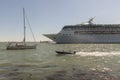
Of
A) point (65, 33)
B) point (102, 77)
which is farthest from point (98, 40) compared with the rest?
point (102, 77)

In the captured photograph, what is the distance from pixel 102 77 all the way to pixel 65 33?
97.8 meters

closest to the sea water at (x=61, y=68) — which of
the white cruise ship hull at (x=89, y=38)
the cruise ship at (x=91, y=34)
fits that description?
the white cruise ship hull at (x=89, y=38)

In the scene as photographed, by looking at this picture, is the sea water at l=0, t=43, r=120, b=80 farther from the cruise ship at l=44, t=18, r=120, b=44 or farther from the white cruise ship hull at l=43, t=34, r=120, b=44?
the cruise ship at l=44, t=18, r=120, b=44

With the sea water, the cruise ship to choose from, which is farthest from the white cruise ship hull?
the sea water

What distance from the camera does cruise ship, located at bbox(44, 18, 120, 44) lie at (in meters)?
117

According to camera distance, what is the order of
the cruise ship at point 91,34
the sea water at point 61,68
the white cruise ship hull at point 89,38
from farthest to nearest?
the cruise ship at point 91,34, the white cruise ship hull at point 89,38, the sea water at point 61,68

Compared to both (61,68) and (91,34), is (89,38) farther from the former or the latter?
(61,68)

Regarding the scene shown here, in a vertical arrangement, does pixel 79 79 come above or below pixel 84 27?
below

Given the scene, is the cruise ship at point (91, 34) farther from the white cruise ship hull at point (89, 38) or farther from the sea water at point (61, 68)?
the sea water at point (61, 68)

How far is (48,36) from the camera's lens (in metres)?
128

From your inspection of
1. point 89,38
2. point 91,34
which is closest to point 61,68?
point 89,38

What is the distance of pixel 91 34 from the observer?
117938mm

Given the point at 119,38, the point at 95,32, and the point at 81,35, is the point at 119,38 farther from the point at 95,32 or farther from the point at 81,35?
the point at 81,35

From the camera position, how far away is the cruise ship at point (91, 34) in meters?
117
